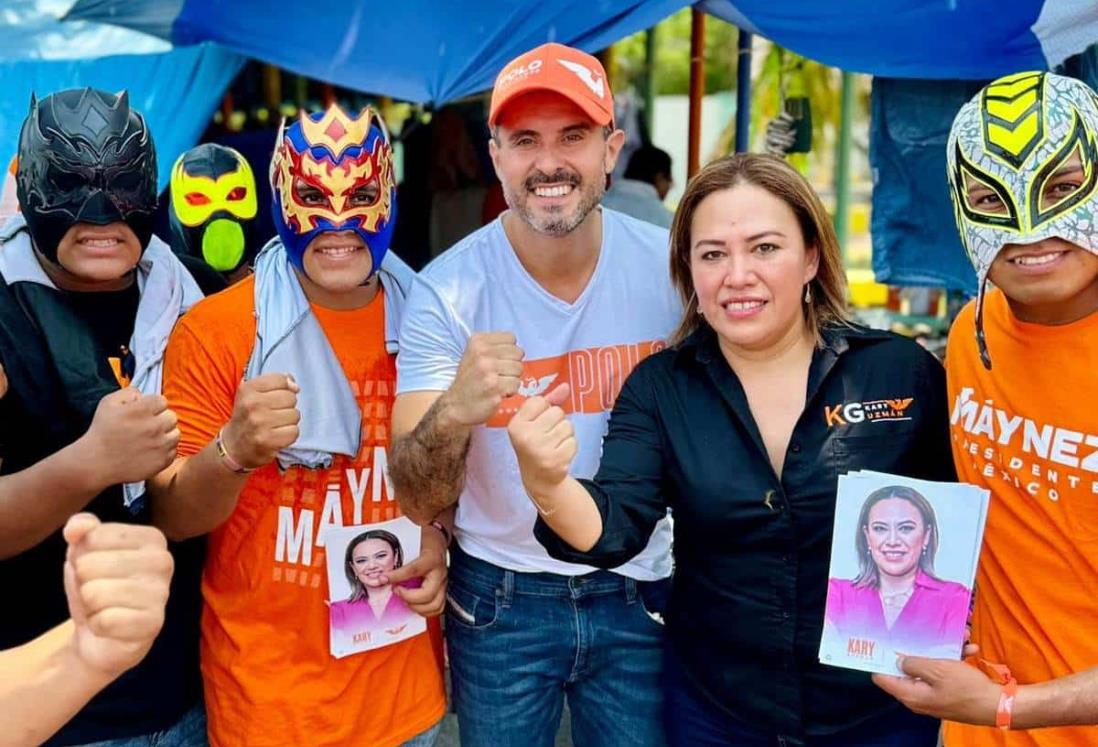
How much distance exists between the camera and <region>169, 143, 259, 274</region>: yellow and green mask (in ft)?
12.6

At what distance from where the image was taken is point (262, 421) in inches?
90.7

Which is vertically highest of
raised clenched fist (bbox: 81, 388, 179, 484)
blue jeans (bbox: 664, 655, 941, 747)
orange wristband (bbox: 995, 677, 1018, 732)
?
raised clenched fist (bbox: 81, 388, 179, 484)

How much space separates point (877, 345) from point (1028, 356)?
1.15 ft

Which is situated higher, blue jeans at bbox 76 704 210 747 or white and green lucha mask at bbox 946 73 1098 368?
white and green lucha mask at bbox 946 73 1098 368

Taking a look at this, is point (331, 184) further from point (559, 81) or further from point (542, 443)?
point (542, 443)

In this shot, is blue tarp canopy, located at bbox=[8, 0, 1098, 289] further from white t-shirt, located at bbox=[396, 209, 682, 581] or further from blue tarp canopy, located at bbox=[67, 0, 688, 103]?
white t-shirt, located at bbox=[396, 209, 682, 581]

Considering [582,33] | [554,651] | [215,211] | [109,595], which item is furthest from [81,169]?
[582,33]

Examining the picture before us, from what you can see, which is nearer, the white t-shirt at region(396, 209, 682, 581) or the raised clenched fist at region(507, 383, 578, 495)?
the raised clenched fist at region(507, 383, 578, 495)

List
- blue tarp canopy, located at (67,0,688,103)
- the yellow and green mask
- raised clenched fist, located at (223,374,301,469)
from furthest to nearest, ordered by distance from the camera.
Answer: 1. blue tarp canopy, located at (67,0,688,103)
2. the yellow and green mask
3. raised clenched fist, located at (223,374,301,469)

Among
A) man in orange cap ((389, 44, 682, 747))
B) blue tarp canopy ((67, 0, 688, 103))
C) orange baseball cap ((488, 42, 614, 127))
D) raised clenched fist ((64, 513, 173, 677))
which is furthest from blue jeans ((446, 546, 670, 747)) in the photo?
blue tarp canopy ((67, 0, 688, 103))

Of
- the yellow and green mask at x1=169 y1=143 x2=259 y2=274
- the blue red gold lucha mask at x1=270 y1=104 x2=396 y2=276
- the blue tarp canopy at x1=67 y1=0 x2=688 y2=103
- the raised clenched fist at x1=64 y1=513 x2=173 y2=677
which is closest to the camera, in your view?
the raised clenched fist at x1=64 y1=513 x2=173 y2=677

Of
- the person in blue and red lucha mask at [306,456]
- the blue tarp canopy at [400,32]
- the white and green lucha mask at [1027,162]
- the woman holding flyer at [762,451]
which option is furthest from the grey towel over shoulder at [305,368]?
the blue tarp canopy at [400,32]

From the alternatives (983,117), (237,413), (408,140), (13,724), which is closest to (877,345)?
(983,117)

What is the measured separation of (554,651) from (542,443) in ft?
2.93
